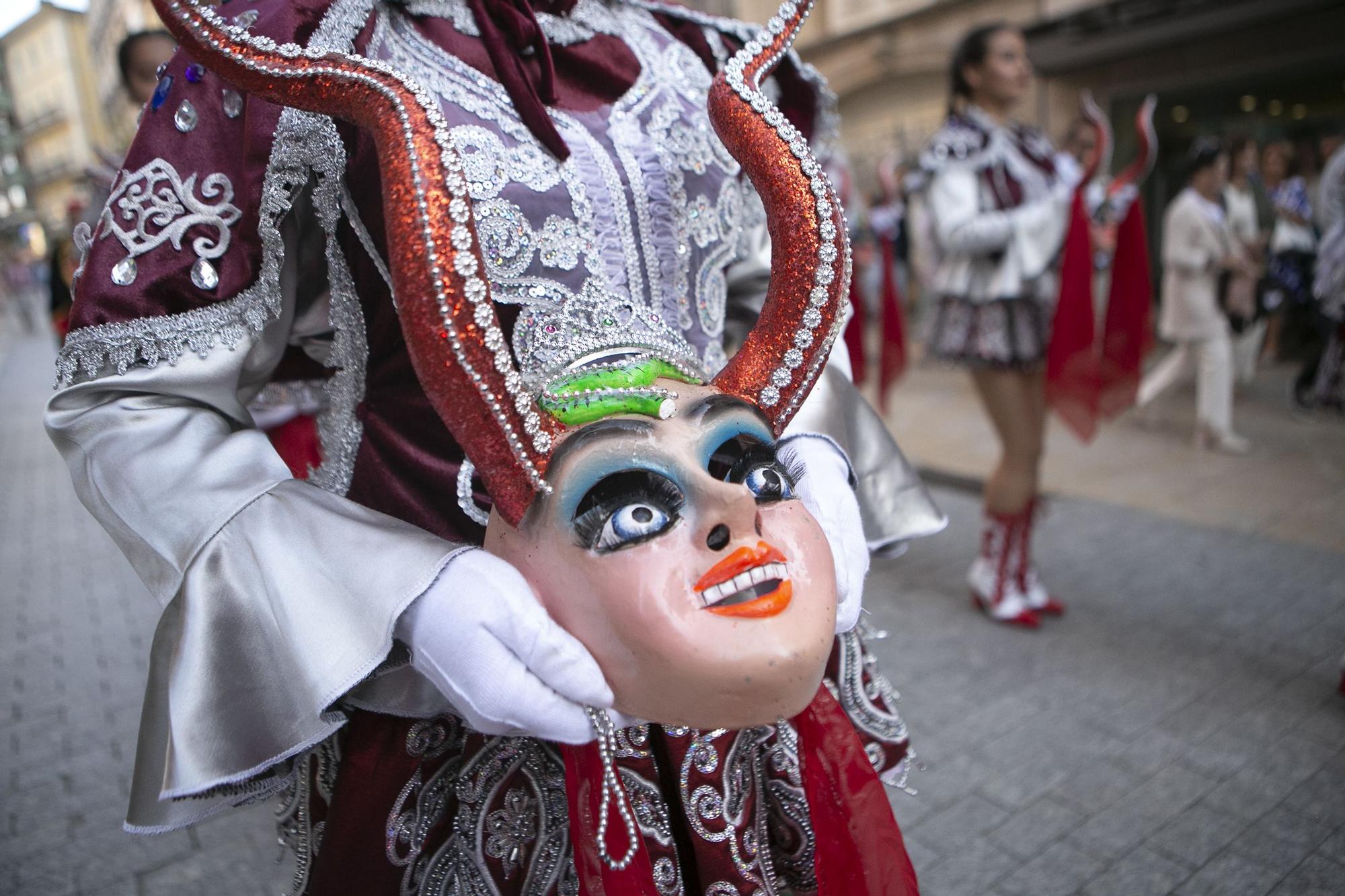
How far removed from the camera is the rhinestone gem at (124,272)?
91 centimetres

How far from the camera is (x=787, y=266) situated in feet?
2.82

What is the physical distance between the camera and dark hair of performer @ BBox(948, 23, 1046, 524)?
3.18m

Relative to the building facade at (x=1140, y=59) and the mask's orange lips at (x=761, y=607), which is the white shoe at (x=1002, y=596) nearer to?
the mask's orange lips at (x=761, y=607)

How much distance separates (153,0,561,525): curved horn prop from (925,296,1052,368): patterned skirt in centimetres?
274

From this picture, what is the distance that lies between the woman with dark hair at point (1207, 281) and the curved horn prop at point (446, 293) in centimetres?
563

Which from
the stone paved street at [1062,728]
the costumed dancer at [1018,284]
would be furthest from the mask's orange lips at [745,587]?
the costumed dancer at [1018,284]

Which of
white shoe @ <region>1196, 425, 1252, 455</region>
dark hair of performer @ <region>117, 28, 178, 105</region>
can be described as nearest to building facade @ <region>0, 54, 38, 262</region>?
dark hair of performer @ <region>117, 28, 178, 105</region>

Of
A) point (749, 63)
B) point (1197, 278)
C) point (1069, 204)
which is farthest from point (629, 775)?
point (1197, 278)

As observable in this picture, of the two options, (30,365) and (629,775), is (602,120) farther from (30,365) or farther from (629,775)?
(30,365)

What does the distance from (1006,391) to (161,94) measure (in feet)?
9.42

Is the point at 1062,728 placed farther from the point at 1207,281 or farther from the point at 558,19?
the point at 1207,281

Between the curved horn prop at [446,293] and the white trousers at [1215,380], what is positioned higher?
the curved horn prop at [446,293]

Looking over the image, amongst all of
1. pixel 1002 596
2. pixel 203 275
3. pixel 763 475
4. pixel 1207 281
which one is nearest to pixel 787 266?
pixel 763 475

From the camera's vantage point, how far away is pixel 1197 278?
555cm
